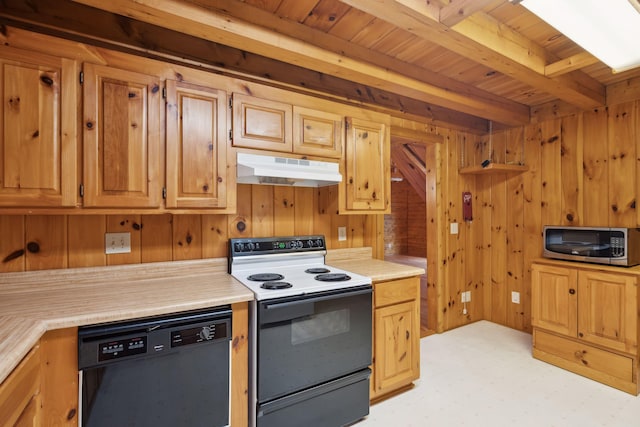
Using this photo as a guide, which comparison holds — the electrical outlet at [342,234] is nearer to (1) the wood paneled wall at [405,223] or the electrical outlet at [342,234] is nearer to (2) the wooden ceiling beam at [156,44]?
(2) the wooden ceiling beam at [156,44]

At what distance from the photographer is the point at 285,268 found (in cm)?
224

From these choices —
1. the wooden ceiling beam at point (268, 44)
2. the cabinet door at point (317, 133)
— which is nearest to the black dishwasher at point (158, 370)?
the cabinet door at point (317, 133)

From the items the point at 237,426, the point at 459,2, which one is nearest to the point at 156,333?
the point at 237,426

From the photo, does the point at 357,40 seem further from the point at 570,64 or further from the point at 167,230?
the point at 167,230

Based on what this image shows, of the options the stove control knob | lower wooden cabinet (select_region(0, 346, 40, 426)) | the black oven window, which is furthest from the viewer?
the black oven window

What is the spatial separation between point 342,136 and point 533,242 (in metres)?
2.46

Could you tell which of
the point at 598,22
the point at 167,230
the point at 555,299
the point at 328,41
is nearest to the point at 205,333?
the point at 167,230

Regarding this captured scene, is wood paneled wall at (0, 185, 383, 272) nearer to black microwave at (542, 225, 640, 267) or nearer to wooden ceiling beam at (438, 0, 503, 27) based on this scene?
wooden ceiling beam at (438, 0, 503, 27)

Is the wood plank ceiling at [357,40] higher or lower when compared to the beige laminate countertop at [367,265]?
higher

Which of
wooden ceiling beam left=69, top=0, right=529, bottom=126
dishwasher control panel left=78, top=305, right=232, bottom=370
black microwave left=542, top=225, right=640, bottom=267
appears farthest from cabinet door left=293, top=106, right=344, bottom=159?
black microwave left=542, top=225, right=640, bottom=267

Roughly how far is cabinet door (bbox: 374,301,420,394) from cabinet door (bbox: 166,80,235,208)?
4.34ft

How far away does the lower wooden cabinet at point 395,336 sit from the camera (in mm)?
2041

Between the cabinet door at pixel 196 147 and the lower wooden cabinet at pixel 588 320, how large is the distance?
2.76 metres

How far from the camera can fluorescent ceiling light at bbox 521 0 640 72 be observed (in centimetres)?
132
